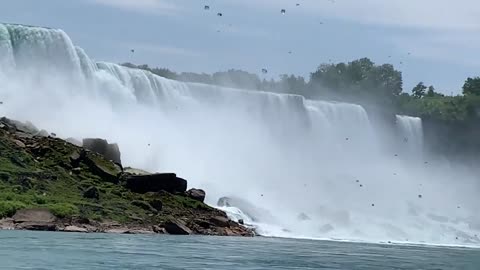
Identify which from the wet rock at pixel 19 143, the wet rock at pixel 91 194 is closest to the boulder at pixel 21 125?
the wet rock at pixel 19 143

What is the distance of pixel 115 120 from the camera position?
71688 millimetres

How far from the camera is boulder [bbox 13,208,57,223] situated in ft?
159

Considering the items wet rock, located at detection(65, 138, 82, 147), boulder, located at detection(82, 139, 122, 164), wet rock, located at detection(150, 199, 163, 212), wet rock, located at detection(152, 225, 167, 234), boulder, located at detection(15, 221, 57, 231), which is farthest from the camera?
wet rock, located at detection(65, 138, 82, 147)

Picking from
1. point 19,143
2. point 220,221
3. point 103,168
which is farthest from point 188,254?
point 19,143

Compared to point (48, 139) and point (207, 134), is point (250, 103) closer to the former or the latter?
point (207, 134)

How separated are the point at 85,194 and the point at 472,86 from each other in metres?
83.3

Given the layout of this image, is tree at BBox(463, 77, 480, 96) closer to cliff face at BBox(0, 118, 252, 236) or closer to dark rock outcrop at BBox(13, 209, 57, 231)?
cliff face at BBox(0, 118, 252, 236)

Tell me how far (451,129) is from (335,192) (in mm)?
23633

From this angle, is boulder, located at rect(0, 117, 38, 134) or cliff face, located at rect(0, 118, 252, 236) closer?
cliff face, located at rect(0, 118, 252, 236)

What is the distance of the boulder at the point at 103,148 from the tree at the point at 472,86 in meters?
70.5

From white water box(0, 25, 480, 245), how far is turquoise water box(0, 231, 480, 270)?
1305 centimetres

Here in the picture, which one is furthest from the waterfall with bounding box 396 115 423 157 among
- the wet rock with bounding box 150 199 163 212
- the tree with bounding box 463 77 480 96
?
the wet rock with bounding box 150 199 163 212

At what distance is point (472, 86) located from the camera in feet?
431

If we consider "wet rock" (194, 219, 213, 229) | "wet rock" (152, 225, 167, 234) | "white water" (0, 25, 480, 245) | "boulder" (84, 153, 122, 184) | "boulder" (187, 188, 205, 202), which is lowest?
"wet rock" (152, 225, 167, 234)
